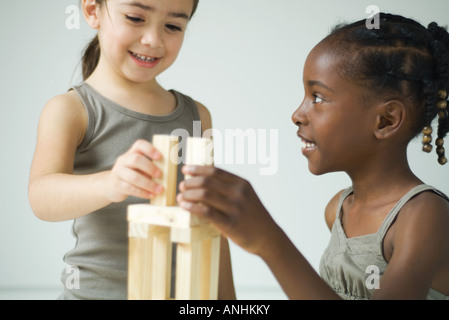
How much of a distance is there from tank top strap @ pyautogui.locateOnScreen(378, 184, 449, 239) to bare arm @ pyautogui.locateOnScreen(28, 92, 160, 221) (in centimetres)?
40

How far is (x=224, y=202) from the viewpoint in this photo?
18.9 inches

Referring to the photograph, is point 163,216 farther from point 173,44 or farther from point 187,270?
point 173,44

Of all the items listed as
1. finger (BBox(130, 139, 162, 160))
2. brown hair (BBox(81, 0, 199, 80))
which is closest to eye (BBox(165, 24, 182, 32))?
brown hair (BBox(81, 0, 199, 80))

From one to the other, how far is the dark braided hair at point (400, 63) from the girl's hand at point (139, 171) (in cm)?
40

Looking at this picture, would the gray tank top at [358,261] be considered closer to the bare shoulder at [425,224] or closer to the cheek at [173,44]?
the bare shoulder at [425,224]

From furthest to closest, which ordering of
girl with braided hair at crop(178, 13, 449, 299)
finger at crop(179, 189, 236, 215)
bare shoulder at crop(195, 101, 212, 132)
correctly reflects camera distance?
1. bare shoulder at crop(195, 101, 212, 132)
2. girl with braided hair at crop(178, 13, 449, 299)
3. finger at crop(179, 189, 236, 215)

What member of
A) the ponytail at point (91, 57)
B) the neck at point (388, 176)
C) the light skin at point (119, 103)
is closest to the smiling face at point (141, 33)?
the light skin at point (119, 103)

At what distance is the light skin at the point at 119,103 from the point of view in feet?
1.71

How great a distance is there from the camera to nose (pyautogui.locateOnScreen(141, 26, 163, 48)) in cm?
73

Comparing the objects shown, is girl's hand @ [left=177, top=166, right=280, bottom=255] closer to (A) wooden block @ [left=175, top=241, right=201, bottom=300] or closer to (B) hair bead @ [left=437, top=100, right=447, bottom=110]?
(A) wooden block @ [left=175, top=241, right=201, bottom=300]

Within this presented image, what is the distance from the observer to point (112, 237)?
2.61ft

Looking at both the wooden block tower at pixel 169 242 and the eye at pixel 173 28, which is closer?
the wooden block tower at pixel 169 242

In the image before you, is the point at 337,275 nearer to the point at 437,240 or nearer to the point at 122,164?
the point at 437,240
